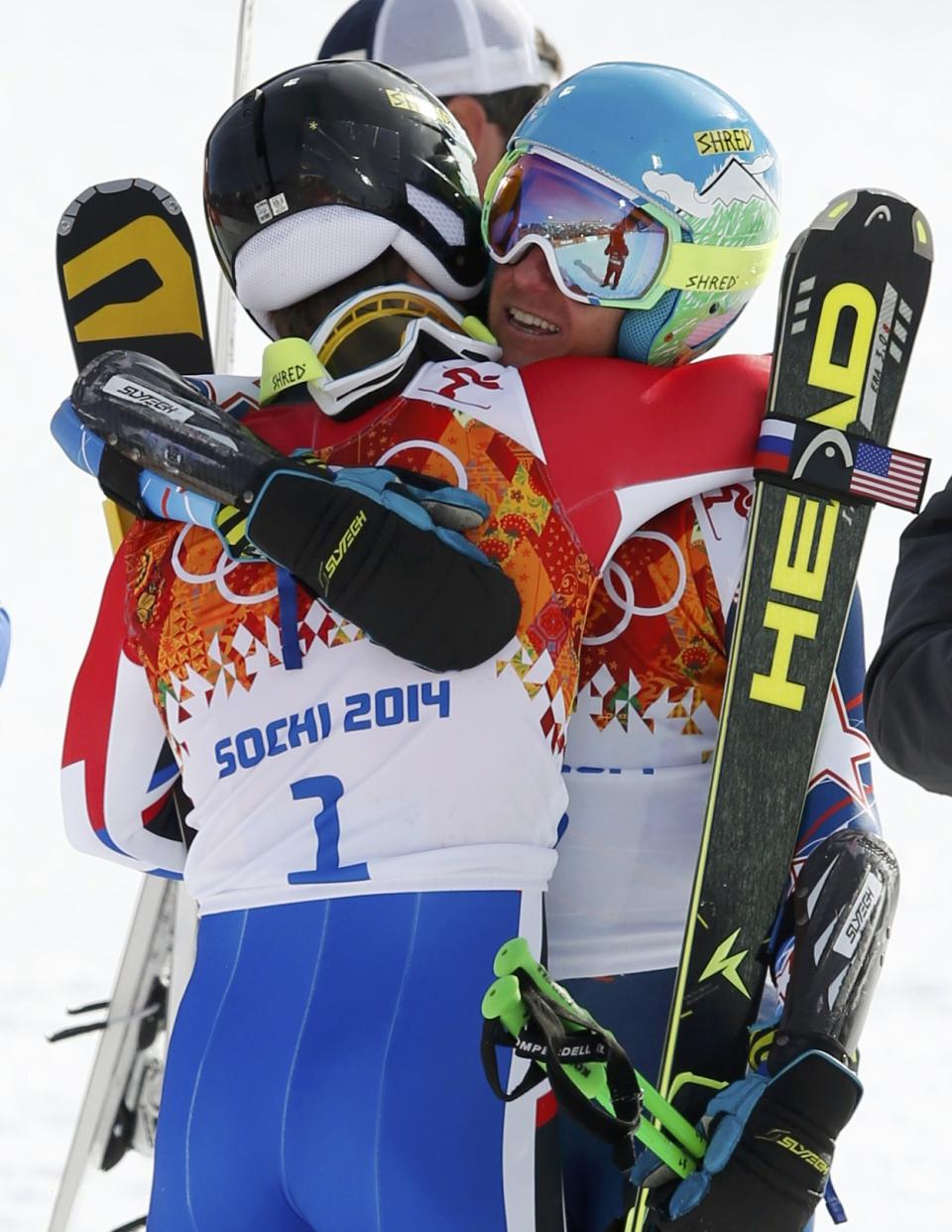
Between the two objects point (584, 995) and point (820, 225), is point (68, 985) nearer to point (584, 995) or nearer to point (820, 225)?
point (584, 995)

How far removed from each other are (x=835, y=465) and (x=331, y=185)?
682 millimetres

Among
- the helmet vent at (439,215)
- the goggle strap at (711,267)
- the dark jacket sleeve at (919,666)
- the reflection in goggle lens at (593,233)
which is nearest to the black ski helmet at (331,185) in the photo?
the helmet vent at (439,215)

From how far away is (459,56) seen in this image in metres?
3.55

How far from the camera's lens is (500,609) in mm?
2160

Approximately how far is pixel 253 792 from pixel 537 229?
76 cm

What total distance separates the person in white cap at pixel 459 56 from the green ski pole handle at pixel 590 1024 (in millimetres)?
1825

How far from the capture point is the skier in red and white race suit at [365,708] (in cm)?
213

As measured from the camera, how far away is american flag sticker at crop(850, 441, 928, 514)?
2305 mm

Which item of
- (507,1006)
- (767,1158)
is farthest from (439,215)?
(767,1158)

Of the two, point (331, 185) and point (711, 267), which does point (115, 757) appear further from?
point (711, 267)

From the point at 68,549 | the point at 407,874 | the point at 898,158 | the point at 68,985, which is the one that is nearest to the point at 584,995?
the point at 407,874

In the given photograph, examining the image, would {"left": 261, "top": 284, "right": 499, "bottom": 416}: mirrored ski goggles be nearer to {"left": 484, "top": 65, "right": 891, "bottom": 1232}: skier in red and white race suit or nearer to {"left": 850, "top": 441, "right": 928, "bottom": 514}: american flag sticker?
{"left": 484, "top": 65, "right": 891, "bottom": 1232}: skier in red and white race suit

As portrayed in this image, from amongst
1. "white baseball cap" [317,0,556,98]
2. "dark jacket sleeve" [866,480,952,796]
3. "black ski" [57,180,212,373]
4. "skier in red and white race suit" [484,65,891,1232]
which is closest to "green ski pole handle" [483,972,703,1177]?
"skier in red and white race suit" [484,65,891,1232]

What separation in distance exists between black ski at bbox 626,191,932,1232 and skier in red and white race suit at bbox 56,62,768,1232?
0.08m
